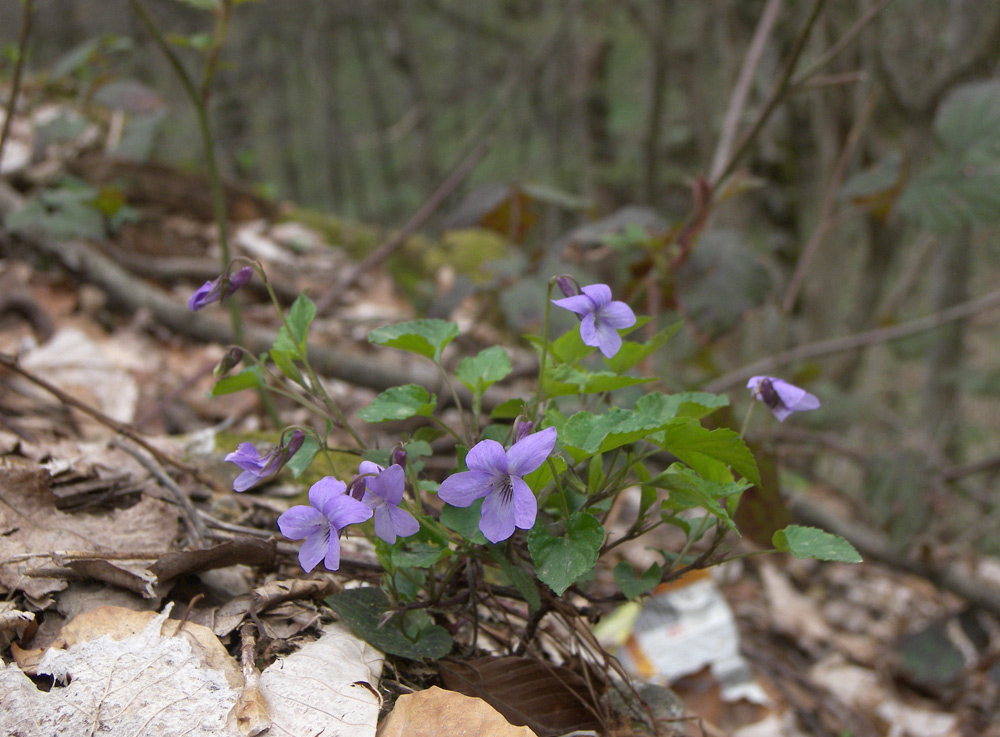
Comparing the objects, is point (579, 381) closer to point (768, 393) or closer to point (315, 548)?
point (768, 393)

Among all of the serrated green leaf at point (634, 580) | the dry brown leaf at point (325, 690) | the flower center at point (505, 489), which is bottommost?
the dry brown leaf at point (325, 690)

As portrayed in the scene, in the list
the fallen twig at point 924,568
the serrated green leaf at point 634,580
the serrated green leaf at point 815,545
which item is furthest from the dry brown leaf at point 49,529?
the fallen twig at point 924,568

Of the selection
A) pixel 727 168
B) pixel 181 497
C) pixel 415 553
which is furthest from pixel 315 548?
pixel 727 168

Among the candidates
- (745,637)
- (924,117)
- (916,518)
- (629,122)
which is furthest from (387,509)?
(629,122)

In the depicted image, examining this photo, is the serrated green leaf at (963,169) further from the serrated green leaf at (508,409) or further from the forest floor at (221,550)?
the serrated green leaf at (508,409)

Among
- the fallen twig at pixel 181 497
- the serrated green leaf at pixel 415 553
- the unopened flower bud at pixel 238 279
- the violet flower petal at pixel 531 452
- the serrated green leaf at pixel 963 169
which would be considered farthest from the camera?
the serrated green leaf at pixel 963 169

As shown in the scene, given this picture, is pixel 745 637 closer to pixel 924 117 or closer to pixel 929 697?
pixel 929 697
